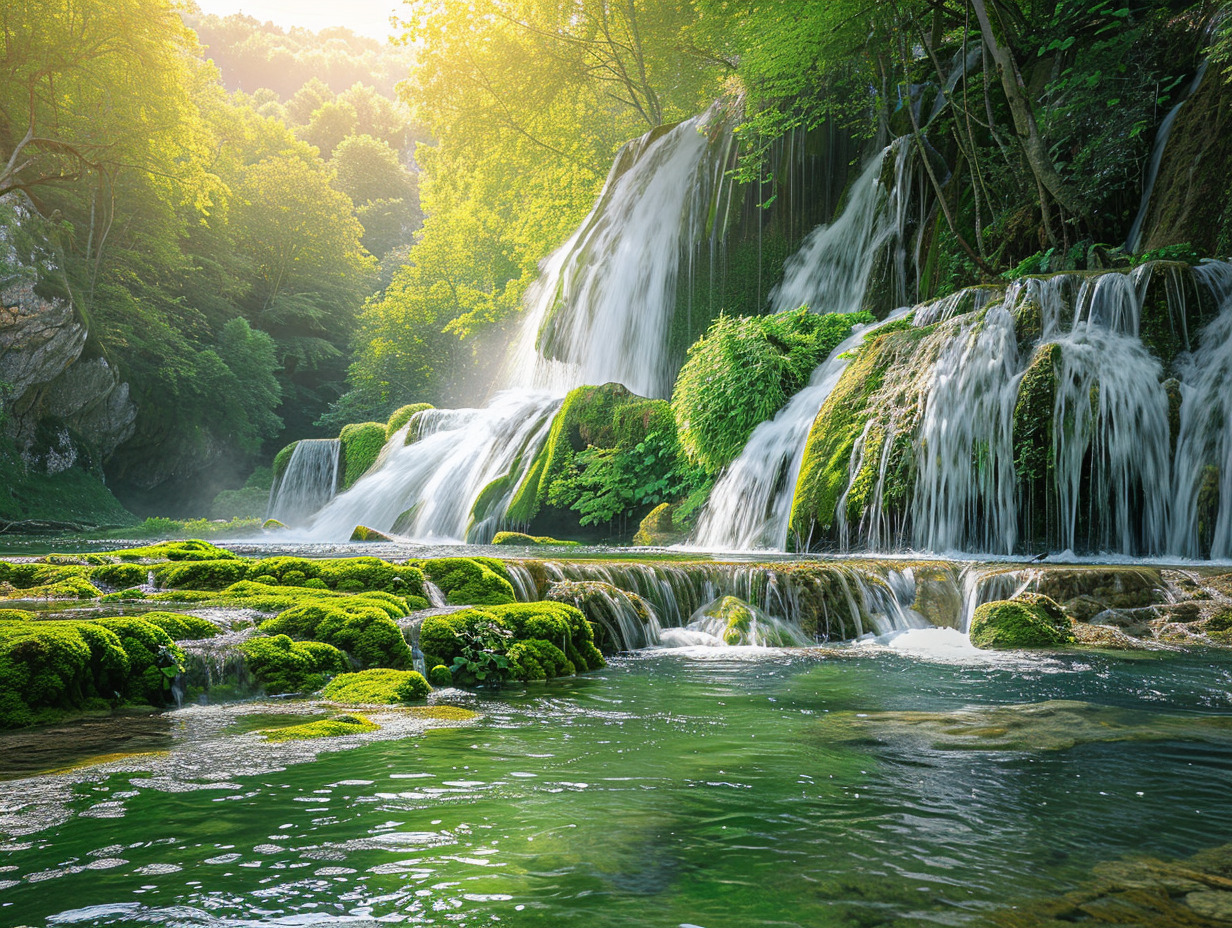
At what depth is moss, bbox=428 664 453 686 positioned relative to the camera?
18.0 ft

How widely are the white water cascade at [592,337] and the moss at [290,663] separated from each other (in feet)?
40.3

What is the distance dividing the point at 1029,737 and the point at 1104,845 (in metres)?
1.43

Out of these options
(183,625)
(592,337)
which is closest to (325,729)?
(183,625)

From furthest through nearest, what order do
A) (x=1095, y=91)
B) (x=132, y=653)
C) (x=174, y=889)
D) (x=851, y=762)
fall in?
1. (x=1095, y=91)
2. (x=132, y=653)
3. (x=851, y=762)
4. (x=174, y=889)

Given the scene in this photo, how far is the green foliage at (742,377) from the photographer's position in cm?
1439

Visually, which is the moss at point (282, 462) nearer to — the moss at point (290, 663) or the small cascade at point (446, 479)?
the small cascade at point (446, 479)

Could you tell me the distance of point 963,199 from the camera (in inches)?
639

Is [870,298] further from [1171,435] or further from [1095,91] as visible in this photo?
[1171,435]

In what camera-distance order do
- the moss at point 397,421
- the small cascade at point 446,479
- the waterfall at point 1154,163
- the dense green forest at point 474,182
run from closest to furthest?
the waterfall at point 1154,163 → the dense green forest at point 474,182 → the small cascade at point 446,479 → the moss at point 397,421

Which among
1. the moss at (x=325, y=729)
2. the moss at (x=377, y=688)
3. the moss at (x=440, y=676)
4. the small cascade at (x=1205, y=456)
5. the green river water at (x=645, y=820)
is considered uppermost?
the small cascade at (x=1205, y=456)

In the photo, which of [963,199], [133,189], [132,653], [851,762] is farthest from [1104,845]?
[133,189]

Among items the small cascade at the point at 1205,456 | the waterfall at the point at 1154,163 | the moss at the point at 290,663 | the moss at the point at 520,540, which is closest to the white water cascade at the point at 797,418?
the moss at the point at 520,540

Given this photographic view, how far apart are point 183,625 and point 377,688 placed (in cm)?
135

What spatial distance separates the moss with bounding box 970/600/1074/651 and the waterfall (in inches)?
353
